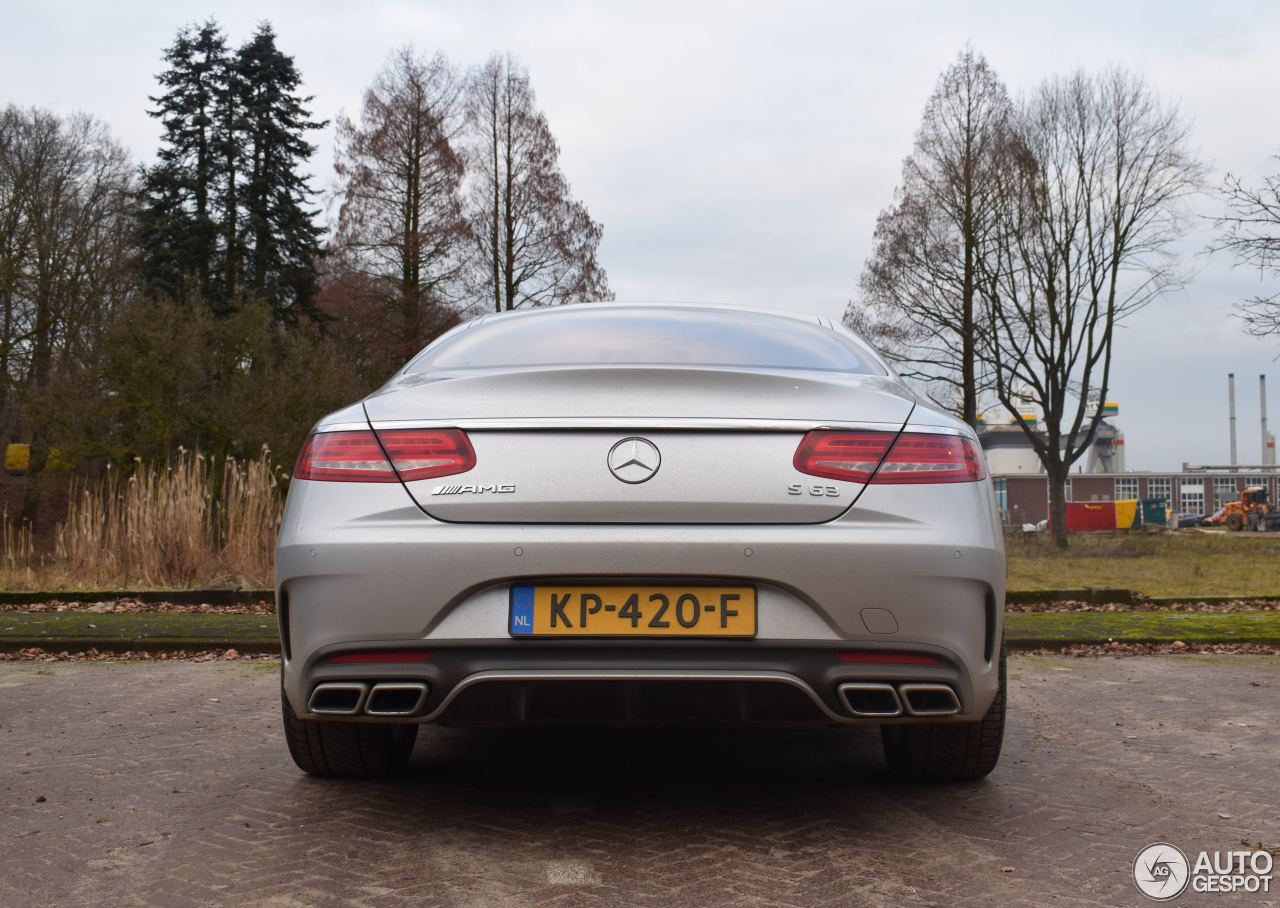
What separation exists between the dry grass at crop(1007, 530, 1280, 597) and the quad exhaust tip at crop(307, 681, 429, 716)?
1067cm

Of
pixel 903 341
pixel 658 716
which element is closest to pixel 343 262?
pixel 903 341

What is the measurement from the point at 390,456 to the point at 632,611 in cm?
74

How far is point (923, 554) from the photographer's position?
309 cm

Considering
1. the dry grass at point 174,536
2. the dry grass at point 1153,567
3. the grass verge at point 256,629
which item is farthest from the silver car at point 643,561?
the dry grass at point 1153,567

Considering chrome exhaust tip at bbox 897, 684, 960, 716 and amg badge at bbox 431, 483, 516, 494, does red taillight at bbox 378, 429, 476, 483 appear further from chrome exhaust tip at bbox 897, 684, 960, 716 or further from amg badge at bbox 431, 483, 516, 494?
chrome exhaust tip at bbox 897, 684, 960, 716

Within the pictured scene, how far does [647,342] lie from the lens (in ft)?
12.7

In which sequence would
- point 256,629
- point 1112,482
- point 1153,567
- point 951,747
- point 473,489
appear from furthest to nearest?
point 1112,482, point 1153,567, point 256,629, point 951,747, point 473,489

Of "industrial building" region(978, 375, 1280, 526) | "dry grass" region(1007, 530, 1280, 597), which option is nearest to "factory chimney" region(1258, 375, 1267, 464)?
"industrial building" region(978, 375, 1280, 526)

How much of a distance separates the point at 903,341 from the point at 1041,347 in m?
2.94

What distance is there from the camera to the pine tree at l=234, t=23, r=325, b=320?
128 ft

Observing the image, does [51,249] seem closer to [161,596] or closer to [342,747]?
[161,596]

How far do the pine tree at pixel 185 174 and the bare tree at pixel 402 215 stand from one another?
7.97m

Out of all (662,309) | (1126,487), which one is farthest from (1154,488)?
(662,309)

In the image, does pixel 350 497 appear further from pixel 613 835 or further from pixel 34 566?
pixel 34 566
